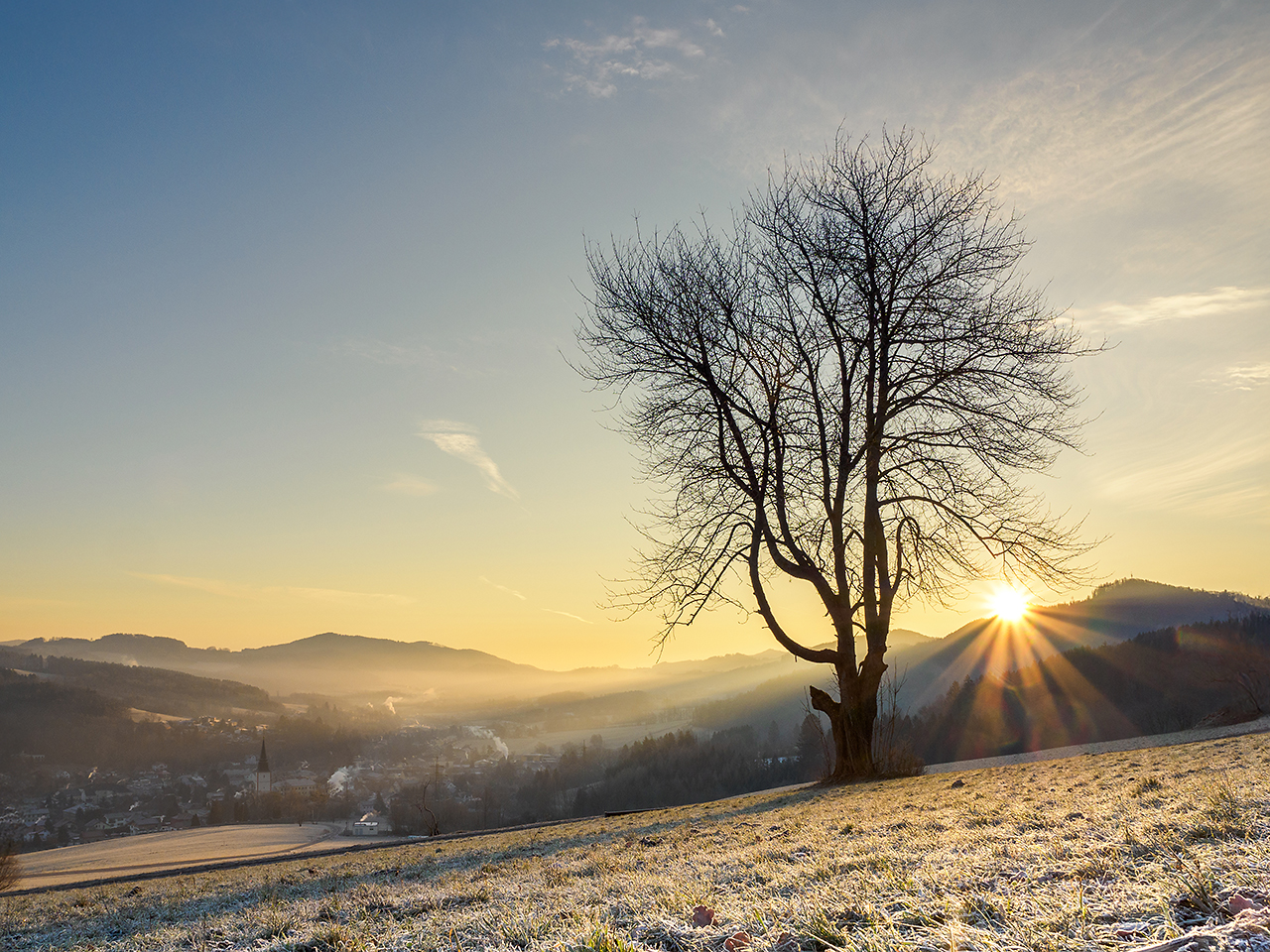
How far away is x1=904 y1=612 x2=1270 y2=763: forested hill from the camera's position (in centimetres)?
7694

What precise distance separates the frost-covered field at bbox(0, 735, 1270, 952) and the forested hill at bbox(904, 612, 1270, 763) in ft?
221

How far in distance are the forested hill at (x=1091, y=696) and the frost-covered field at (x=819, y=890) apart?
67.4 m

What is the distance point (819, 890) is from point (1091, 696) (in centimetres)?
11875

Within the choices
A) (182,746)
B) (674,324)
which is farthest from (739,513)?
(182,746)

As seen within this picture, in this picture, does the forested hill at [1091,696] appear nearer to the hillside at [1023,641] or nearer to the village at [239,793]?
the hillside at [1023,641]

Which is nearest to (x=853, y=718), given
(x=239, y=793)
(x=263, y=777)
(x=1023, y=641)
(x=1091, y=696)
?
(x=1091, y=696)

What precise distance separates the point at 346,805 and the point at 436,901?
112 metres

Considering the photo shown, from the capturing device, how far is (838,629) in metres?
15.0

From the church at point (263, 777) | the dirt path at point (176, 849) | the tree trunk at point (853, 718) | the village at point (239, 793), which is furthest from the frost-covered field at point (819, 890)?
the church at point (263, 777)

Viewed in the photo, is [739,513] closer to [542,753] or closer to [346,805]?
[346,805]

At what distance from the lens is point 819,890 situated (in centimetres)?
287

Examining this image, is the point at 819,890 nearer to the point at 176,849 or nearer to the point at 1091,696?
the point at 176,849

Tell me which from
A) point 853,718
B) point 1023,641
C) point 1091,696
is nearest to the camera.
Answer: point 853,718

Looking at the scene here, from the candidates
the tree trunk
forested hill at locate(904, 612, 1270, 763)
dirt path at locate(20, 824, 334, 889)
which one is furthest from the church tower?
the tree trunk
